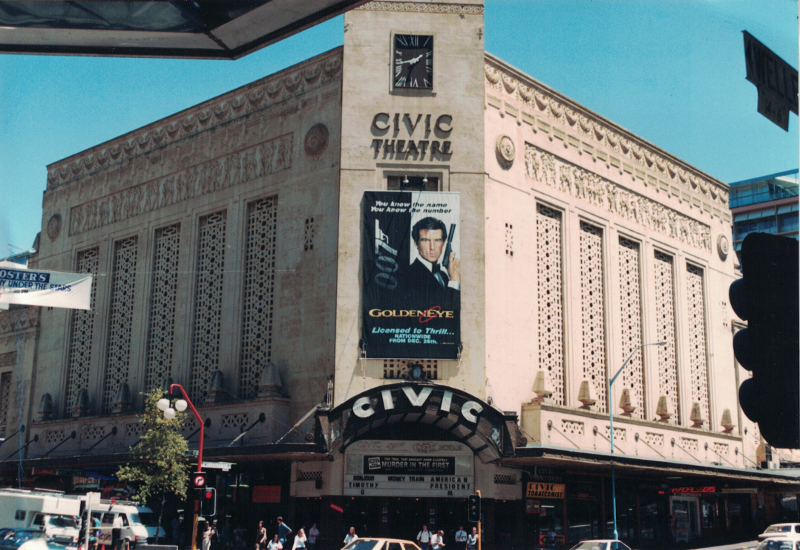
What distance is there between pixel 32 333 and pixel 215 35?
5326 cm

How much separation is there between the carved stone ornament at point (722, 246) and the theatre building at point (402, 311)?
260 centimetres

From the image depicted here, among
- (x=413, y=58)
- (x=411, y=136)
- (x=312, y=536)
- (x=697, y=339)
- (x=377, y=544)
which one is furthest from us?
(x=697, y=339)

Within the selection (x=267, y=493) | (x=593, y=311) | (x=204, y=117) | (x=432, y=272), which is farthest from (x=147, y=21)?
(x=204, y=117)

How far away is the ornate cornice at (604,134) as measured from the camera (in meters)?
41.1

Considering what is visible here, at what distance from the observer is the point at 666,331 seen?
161 feet

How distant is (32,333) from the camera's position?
173 ft

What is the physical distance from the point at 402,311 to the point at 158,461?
11657 mm

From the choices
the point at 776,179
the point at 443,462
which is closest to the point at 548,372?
the point at 443,462

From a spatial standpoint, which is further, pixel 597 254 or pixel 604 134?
pixel 604 134

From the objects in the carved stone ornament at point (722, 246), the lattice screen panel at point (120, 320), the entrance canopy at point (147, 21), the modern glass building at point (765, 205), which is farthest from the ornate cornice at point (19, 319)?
the modern glass building at point (765, 205)

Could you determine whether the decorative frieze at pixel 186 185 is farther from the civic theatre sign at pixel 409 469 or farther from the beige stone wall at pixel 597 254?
the civic theatre sign at pixel 409 469

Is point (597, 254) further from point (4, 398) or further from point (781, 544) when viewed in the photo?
point (4, 398)

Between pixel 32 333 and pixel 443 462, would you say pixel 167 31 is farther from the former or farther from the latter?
pixel 32 333

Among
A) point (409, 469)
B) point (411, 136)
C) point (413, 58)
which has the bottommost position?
point (409, 469)
